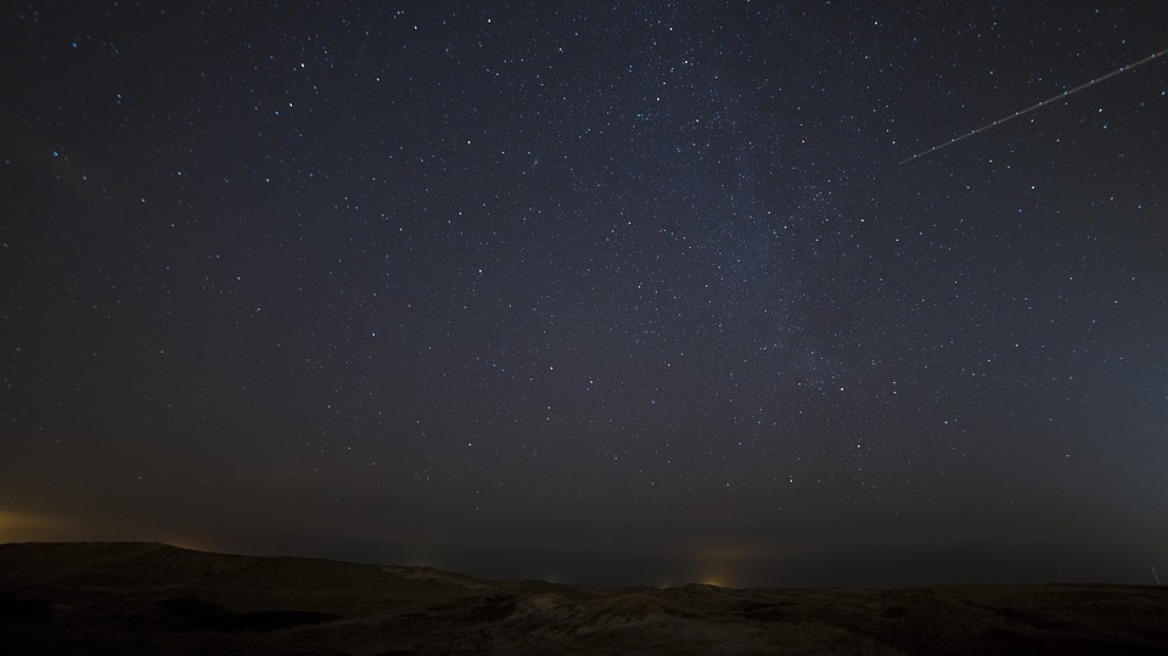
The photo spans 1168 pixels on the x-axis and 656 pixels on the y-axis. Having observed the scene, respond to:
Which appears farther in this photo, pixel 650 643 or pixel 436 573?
pixel 436 573

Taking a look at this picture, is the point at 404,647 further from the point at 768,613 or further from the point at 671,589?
the point at 671,589

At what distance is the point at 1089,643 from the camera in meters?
13.4

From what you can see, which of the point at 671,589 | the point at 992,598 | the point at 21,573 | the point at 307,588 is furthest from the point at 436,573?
the point at 992,598

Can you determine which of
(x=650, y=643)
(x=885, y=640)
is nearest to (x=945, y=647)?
(x=885, y=640)

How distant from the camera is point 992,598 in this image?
20266mm

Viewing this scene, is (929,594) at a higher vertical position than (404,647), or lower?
higher

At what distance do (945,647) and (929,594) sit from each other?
492 cm

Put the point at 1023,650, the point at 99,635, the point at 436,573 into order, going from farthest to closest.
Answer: the point at 436,573 < the point at 99,635 < the point at 1023,650

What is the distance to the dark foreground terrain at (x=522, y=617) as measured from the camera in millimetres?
13602

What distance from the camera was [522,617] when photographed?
18.2 meters

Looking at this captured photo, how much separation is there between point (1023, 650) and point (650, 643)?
8.08 m

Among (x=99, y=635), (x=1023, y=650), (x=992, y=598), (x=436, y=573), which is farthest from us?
(x=436, y=573)

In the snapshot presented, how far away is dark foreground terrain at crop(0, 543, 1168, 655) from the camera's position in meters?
13.6

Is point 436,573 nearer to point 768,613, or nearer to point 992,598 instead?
point 768,613
